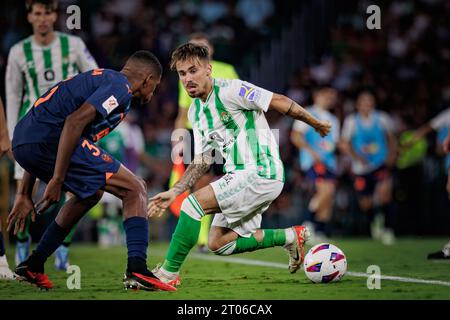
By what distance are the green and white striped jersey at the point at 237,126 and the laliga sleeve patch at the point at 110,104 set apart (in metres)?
1.01

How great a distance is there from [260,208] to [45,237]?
1582mm

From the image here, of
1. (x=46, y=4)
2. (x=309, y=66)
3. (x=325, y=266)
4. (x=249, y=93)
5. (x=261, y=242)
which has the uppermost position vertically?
(x=309, y=66)

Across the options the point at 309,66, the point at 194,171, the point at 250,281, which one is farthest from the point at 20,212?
the point at 309,66

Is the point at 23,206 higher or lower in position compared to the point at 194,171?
lower

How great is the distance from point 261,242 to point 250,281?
32 cm

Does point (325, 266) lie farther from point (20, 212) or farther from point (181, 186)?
point (20, 212)

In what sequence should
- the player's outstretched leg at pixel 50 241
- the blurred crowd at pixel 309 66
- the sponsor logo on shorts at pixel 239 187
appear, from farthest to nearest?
the blurred crowd at pixel 309 66, the sponsor logo on shorts at pixel 239 187, the player's outstretched leg at pixel 50 241

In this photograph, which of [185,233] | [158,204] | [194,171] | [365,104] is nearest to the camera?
[158,204]

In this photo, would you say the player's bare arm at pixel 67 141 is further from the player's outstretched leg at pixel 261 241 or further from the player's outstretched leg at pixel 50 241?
the player's outstretched leg at pixel 261 241

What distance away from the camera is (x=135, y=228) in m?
5.39

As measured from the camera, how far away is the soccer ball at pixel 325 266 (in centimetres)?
587

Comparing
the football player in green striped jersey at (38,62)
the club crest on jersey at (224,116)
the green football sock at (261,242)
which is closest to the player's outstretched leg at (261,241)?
the green football sock at (261,242)

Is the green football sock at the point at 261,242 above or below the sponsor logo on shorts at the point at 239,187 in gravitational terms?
below

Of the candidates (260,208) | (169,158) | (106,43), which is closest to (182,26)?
(106,43)
